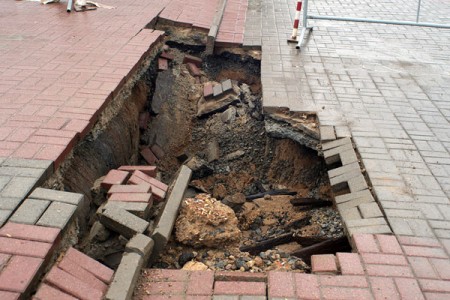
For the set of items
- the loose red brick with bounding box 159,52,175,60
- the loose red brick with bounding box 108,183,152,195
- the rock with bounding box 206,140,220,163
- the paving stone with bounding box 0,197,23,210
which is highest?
the loose red brick with bounding box 159,52,175,60

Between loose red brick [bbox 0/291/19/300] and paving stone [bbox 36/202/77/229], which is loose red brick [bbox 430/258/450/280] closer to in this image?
paving stone [bbox 36/202/77/229]

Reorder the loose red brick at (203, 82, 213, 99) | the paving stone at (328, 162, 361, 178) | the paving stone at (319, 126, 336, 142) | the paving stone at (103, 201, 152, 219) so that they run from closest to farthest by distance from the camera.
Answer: the paving stone at (103, 201, 152, 219), the paving stone at (328, 162, 361, 178), the paving stone at (319, 126, 336, 142), the loose red brick at (203, 82, 213, 99)

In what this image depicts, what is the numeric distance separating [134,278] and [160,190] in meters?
1.09

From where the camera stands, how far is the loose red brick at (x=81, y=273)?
9.25ft

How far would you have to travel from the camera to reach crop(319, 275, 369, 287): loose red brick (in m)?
2.93

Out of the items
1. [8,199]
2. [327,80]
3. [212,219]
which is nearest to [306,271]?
[212,219]

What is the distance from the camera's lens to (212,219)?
150 inches

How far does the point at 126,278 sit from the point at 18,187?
1089mm

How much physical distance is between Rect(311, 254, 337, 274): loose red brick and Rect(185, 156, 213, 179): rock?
2499 millimetres

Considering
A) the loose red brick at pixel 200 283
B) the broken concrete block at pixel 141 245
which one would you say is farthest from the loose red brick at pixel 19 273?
the loose red brick at pixel 200 283

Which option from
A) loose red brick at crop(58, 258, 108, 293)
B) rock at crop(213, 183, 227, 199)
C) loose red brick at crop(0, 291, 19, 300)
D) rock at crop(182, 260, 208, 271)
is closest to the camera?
loose red brick at crop(0, 291, 19, 300)

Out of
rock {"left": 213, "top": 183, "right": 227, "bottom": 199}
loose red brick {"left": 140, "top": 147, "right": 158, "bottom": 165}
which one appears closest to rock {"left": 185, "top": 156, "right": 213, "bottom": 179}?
rock {"left": 213, "top": 183, "right": 227, "bottom": 199}

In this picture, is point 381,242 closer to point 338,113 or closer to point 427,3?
point 338,113

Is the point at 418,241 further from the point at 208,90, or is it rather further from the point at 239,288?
the point at 208,90
